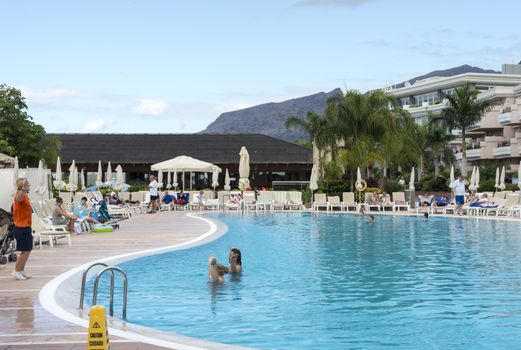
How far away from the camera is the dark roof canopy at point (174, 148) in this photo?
176ft

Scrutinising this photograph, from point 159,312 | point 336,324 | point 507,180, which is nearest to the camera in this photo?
point 336,324

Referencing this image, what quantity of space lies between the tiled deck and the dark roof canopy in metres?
32.6

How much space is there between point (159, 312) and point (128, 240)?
8128 mm

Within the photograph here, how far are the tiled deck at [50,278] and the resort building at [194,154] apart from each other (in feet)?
106

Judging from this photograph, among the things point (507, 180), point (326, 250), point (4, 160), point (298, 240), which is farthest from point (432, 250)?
point (507, 180)

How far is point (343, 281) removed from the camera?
11.8m

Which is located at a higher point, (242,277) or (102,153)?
(102,153)

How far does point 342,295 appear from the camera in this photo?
34.6 ft

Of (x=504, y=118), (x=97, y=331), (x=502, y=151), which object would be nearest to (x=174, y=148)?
(x=504, y=118)

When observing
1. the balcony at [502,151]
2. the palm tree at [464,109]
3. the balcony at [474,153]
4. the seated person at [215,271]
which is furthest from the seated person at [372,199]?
the balcony at [474,153]

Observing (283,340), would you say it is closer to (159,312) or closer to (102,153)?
(159,312)

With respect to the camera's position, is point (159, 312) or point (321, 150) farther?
point (321, 150)

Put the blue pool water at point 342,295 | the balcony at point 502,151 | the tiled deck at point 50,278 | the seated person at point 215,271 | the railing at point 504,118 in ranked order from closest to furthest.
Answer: the tiled deck at point 50,278 → the blue pool water at point 342,295 → the seated person at point 215,271 → the railing at point 504,118 → the balcony at point 502,151

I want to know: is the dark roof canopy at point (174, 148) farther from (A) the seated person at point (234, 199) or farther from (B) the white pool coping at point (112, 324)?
(B) the white pool coping at point (112, 324)
